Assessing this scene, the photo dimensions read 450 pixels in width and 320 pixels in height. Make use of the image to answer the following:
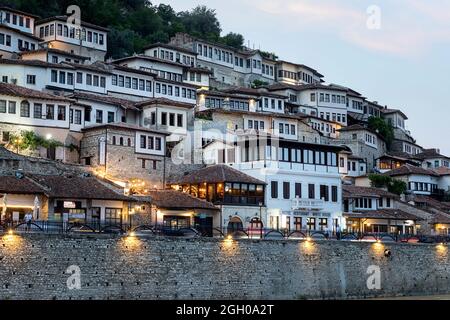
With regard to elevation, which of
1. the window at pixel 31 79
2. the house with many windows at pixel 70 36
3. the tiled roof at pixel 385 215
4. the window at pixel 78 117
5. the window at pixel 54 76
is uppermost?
the house with many windows at pixel 70 36

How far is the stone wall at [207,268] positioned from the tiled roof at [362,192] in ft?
46.3

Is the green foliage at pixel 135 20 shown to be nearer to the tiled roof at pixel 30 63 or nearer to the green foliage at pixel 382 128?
the green foliage at pixel 382 128

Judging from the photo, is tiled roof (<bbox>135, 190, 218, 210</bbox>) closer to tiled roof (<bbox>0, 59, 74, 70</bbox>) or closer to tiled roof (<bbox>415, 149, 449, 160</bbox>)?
tiled roof (<bbox>0, 59, 74, 70</bbox>)

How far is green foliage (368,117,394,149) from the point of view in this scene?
103 metres

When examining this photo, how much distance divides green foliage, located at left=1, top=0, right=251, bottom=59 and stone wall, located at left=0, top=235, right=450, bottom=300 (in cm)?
5287

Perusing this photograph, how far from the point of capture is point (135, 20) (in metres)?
115

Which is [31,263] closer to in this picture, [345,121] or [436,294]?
[436,294]

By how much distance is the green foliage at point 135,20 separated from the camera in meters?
98.7

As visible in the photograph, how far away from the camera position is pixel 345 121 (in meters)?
101

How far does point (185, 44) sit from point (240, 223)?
159ft

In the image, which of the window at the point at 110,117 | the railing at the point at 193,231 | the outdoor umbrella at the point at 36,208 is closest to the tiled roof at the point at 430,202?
the railing at the point at 193,231

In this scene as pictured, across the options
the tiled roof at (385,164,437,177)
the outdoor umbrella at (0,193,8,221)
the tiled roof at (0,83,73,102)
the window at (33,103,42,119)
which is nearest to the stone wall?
the outdoor umbrella at (0,193,8,221)

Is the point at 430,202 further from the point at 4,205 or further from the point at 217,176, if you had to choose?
the point at 4,205
